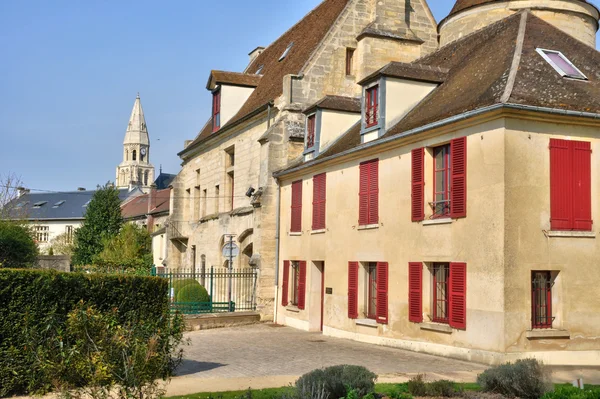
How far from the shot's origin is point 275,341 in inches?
732

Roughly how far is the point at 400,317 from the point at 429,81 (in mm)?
6192

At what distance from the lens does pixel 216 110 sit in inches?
1243

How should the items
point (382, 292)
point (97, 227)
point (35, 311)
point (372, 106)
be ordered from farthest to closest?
point (97, 227)
point (372, 106)
point (382, 292)
point (35, 311)

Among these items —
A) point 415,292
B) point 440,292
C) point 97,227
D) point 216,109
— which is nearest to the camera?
point 440,292

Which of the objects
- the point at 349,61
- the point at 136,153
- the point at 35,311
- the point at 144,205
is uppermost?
the point at 136,153

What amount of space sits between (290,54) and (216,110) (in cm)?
443

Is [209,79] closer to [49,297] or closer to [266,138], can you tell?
[266,138]

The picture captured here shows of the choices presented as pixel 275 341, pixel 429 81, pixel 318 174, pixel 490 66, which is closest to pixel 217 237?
pixel 318 174

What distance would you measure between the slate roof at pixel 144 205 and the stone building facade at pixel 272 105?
28.7 meters

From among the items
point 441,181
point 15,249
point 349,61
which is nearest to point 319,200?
point 441,181

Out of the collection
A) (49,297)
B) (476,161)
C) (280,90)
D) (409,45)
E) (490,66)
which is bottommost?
(49,297)

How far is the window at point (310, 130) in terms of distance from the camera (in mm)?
22586

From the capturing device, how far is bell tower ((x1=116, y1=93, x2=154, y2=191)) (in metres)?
131

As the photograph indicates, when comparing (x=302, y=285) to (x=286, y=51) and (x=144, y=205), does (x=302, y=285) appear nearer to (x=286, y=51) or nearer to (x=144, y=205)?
(x=286, y=51)
